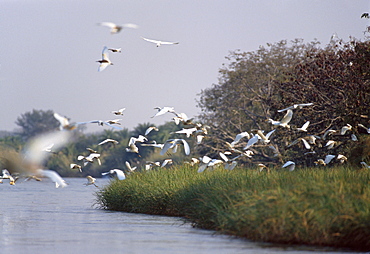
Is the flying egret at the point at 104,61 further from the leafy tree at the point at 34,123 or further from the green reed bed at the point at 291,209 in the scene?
the leafy tree at the point at 34,123

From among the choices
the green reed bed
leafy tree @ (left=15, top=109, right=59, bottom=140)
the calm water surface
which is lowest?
the calm water surface

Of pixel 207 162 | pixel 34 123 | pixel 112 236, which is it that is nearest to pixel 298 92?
pixel 207 162

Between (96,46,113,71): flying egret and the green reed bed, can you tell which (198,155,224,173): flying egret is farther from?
(96,46,113,71): flying egret

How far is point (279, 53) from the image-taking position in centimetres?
4191

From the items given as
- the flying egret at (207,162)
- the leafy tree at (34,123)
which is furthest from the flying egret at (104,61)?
the leafy tree at (34,123)

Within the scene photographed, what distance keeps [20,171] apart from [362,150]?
9876mm

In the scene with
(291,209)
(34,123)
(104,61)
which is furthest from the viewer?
(34,123)

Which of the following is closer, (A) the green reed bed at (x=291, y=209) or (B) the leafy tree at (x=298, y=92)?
(A) the green reed bed at (x=291, y=209)

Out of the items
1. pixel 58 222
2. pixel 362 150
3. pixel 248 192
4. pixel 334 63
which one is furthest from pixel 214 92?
pixel 248 192

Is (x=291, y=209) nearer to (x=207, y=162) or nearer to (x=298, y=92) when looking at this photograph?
(x=207, y=162)

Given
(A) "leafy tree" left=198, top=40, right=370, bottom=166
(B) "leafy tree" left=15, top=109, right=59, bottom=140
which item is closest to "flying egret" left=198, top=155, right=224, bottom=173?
(A) "leafy tree" left=198, top=40, right=370, bottom=166

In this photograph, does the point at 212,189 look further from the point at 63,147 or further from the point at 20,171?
the point at 63,147

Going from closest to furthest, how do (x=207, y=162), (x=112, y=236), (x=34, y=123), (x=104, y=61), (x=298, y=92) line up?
(x=112, y=236) → (x=104, y=61) → (x=207, y=162) → (x=298, y=92) → (x=34, y=123)

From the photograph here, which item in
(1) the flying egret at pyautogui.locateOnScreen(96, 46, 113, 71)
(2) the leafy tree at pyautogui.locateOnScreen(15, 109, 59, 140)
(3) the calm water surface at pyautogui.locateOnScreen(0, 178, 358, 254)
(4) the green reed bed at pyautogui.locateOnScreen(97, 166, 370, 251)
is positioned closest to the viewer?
(4) the green reed bed at pyautogui.locateOnScreen(97, 166, 370, 251)
